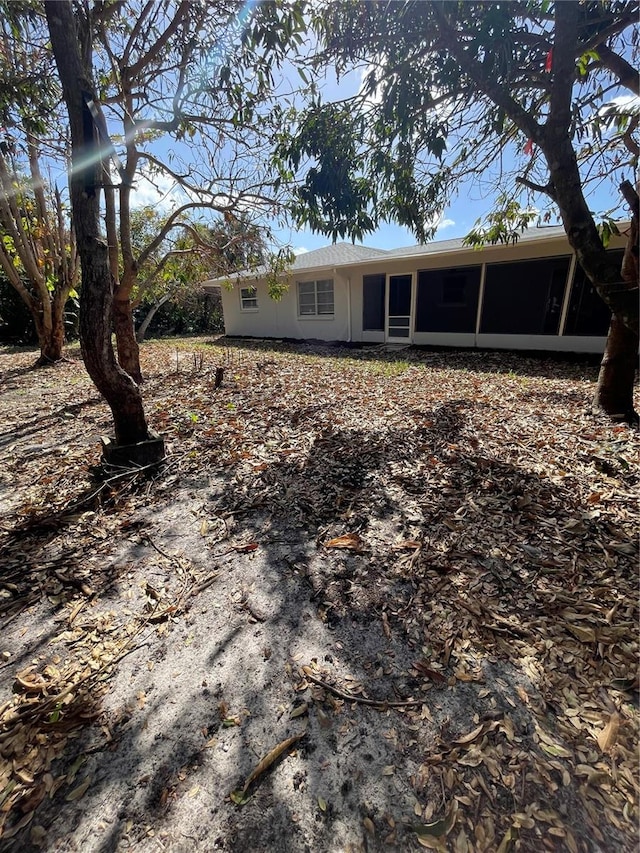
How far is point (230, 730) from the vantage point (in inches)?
61.0

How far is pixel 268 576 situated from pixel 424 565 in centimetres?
100

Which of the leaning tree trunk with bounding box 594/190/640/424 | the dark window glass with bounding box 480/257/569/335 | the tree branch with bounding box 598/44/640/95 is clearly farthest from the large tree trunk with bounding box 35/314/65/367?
the dark window glass with bounding box 480/257/569/335

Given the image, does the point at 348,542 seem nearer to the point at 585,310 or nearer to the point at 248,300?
the point at 585,310

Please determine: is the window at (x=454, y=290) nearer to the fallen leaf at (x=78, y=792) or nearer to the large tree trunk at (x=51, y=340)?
the large tree trunk at (x=51, y=340)

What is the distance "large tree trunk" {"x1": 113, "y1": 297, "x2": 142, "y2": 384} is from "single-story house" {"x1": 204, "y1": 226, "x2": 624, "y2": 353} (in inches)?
83.7

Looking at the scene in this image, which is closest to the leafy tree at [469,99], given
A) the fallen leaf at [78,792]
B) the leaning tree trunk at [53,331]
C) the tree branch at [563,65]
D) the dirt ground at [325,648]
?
the tree branch at [563,65]

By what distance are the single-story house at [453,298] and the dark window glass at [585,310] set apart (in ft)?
0.07

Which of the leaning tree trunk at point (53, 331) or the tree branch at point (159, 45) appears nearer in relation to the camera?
the tree branch at point (159, 45)

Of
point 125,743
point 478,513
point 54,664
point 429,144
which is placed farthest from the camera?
point 429,144

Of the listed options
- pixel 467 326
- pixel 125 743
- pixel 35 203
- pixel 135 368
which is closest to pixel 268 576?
pixel 125 743

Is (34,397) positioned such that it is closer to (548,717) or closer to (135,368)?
(135,368)

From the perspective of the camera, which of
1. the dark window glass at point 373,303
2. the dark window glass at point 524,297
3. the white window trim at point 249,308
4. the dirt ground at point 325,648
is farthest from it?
the white window trim at point 249,308

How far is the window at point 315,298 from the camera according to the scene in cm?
1352

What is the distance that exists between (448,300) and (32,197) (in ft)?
37.6
